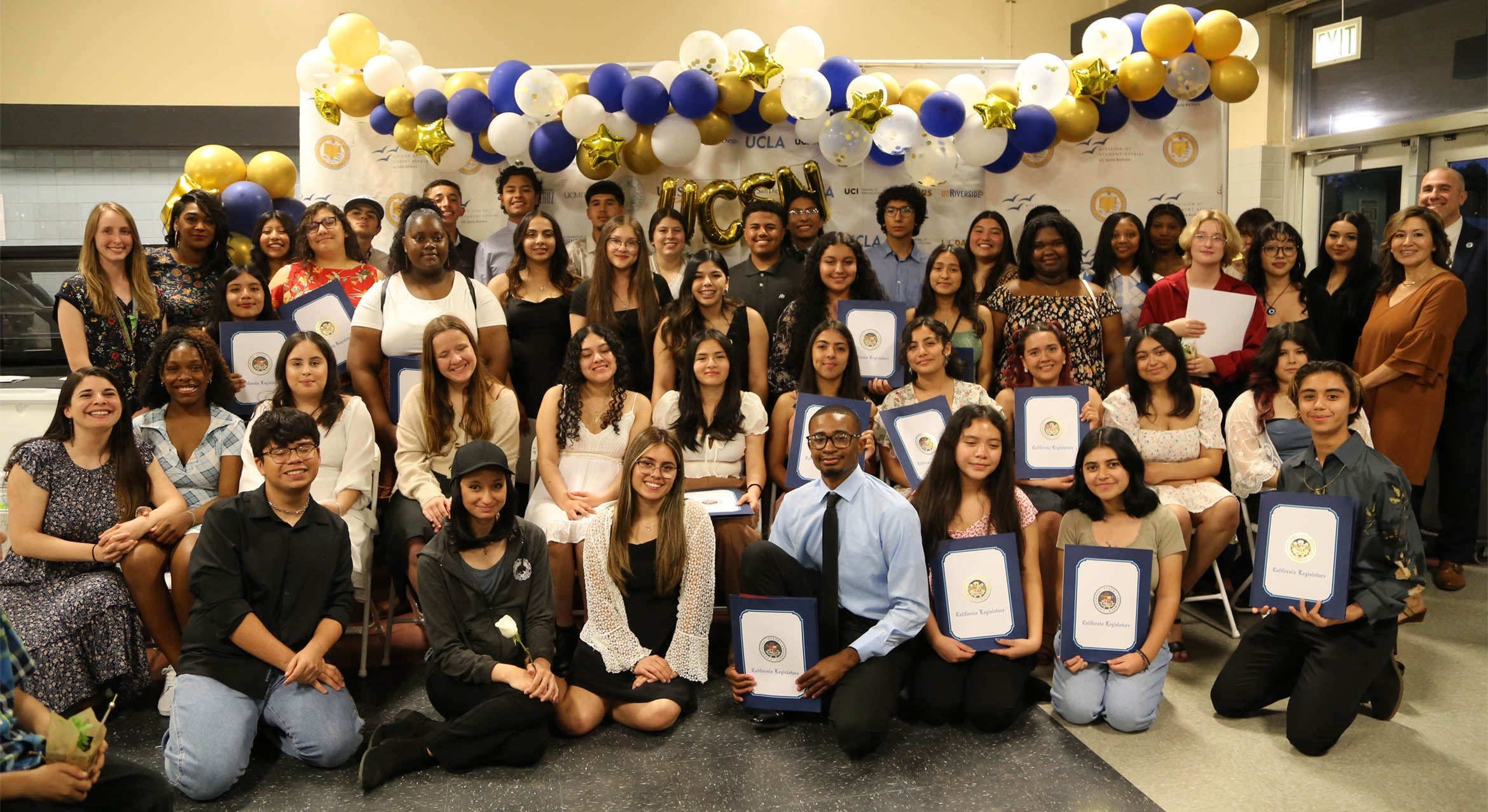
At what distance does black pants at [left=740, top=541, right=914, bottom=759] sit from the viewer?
3391 millimetres

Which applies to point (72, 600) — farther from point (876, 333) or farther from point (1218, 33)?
point (1218, 33)

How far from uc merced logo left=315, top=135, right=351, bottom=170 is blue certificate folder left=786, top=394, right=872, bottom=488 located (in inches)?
141

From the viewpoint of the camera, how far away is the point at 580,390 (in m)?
4.49

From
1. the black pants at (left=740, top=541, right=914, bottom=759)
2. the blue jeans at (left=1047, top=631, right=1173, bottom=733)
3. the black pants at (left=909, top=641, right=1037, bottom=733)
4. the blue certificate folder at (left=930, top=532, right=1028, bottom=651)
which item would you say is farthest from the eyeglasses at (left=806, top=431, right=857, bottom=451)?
the blue jeans at (left=1047, top=631, right=1173, bottom=733)

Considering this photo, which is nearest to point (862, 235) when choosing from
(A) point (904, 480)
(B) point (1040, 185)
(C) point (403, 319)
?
(B) point (1040, 185)

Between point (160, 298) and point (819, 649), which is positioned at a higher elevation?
point (160, 298)

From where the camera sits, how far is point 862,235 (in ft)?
20.5

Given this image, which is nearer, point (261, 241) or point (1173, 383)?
point (1173, 383)

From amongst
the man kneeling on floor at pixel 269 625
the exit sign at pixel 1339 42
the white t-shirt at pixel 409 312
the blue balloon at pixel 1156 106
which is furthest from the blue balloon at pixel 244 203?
the exit sign at pixel 1339 42

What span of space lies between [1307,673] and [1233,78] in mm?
3653

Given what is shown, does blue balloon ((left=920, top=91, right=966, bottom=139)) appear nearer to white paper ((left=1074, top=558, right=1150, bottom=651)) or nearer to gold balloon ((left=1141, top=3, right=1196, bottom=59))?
gold balloon ((left=1141, top=3, right=1196, bottom=59))

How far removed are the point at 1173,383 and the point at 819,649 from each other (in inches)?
80.9

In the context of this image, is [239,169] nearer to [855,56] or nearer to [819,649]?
[819,649]

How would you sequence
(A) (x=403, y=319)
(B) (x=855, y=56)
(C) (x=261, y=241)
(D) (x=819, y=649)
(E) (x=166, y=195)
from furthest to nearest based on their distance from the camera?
(B) (x=855, y=56), (E) (x=166, y=195), (C) (x=261, y=241), (A) (x=403, y=319), (D) (x=819, y=649)
